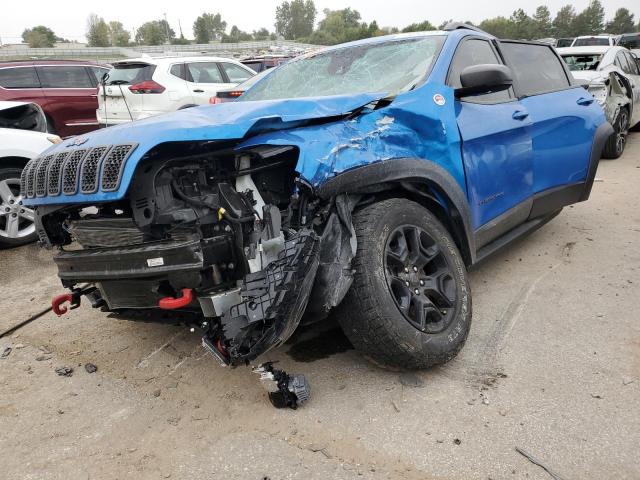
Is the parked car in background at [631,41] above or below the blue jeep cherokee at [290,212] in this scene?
below

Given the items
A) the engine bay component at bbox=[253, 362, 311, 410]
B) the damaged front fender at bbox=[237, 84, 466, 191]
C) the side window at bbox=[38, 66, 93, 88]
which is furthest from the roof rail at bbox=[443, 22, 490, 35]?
the side window at bbox=[38, 66, 93, 88]

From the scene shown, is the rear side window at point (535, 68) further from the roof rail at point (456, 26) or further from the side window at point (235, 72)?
the side window at point (235, 72)

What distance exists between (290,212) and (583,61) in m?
8.71

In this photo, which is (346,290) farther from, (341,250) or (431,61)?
(431,61)

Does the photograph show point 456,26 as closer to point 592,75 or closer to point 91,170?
point 91,170

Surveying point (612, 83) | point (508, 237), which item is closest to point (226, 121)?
point (508, 237)

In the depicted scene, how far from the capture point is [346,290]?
2.31 metres

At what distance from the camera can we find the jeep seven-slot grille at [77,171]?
7.02 ft

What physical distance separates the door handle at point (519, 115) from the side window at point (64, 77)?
8.59 meters

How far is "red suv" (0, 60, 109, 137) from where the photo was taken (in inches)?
352

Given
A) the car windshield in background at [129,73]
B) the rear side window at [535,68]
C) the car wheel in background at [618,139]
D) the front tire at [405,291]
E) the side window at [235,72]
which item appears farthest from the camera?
the side window at [235,72]

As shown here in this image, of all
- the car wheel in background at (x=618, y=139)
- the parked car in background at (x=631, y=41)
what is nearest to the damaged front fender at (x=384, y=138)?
the car wheel in background at (x=618, y=139)

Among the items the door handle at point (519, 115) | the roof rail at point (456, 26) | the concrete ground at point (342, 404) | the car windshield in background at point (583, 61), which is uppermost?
the roof rail at point (456, 26)

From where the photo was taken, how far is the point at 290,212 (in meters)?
2.36
